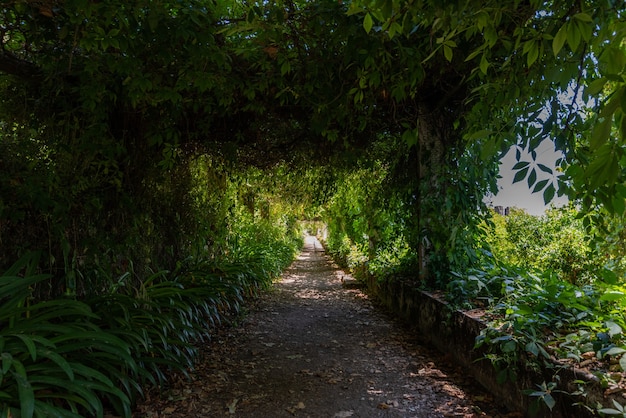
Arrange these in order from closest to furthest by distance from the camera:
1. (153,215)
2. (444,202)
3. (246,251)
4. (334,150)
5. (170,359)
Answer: (170,359) < (444,202) < (153,215) < (334,150) < (246,251)

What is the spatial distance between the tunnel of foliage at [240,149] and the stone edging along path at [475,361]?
165 millimetres

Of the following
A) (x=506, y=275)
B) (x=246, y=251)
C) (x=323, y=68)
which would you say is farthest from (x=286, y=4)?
Answer: (x=246, y=251)

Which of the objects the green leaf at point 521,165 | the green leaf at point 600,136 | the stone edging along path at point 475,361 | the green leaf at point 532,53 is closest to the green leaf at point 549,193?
the green leaf at point 521,165

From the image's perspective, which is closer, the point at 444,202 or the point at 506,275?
the point at 506,275

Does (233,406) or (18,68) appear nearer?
(233,406)

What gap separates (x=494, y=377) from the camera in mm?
2791

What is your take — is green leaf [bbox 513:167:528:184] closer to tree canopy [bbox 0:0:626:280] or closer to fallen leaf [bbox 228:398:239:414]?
tree canopy [bbox 0:0:626:280]

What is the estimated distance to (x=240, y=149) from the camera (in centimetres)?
563

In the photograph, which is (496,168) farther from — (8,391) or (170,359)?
(8,391)

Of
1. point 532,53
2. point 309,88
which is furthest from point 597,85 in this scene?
point 309,88

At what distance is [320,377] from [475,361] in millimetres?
1238

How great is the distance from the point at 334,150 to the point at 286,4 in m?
2.86

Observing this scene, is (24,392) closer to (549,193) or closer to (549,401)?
(549,193)

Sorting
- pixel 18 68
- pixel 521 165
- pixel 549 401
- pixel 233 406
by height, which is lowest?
pixel 233 406
